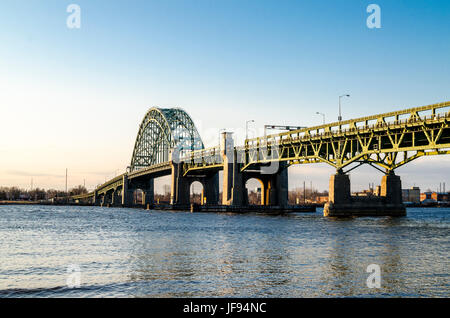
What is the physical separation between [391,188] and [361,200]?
5.21m

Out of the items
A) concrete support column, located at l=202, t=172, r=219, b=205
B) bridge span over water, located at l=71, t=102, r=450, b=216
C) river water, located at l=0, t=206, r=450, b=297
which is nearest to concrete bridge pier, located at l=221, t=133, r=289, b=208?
bridge span over water, located at l=71, t=102, r=450, b=216

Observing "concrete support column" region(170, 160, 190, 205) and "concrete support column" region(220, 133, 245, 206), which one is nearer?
"concrete support column" region(220, 133, 245, 206)

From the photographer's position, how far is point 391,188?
77750 mm

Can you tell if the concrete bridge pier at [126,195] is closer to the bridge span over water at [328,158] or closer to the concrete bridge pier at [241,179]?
the bridge span over water at [328,158]

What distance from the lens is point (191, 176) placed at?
141 meters

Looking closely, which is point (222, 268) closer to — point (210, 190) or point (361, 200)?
point (361, 200)

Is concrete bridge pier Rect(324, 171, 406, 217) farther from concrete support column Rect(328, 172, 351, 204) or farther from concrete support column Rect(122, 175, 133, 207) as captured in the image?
concrete support column Rect(122, 175, 133, 207)

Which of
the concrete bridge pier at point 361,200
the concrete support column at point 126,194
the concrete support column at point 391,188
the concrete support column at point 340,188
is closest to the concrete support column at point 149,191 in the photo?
the concrete support column at point 126,194

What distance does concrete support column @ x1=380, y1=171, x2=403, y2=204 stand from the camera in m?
77.1

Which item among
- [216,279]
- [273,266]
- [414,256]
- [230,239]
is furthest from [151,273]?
[230,239]

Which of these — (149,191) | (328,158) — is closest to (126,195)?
(149,191)
